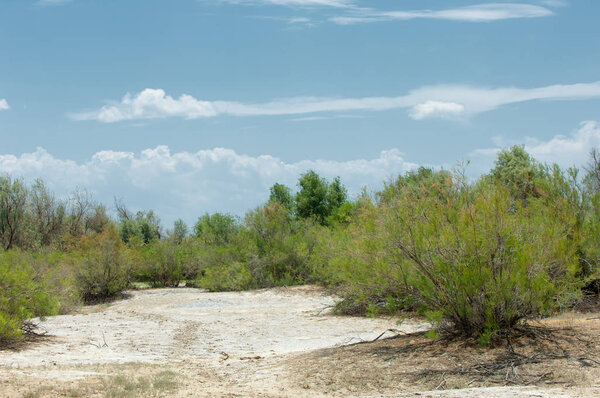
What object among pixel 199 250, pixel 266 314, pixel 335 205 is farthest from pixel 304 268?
pixel 335 205

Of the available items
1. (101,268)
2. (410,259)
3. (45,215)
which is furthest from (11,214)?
(410,259)

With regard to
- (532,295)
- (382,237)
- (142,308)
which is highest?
(382,237)

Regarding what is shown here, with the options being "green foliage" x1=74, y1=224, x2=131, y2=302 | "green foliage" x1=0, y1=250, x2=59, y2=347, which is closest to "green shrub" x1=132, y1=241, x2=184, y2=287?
"green foliage" x1=74, y1=224, x2=131, y2=302

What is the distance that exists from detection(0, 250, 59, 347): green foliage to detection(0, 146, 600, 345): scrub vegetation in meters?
0.03

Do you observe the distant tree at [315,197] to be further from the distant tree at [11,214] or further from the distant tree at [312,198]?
A: the distant tree at [11,214]

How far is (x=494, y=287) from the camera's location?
8.44 m

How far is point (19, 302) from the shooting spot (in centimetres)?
1236

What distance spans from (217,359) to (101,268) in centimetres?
1550

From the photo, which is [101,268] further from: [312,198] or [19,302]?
[312,198]

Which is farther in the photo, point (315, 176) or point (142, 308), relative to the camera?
point (315, 176)

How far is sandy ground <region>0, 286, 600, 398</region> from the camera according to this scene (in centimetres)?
764

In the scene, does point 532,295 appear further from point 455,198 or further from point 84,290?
point 84,290

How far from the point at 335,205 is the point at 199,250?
17796 mm

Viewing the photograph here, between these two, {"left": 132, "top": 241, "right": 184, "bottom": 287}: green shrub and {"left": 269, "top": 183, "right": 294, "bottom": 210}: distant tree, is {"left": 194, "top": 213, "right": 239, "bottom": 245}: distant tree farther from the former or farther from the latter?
{"left": 269, "top": 183, "right": 294, "bottom": 210}: distant tree
